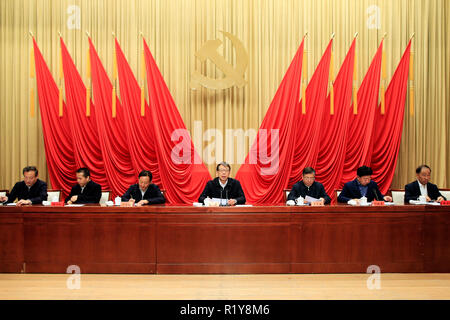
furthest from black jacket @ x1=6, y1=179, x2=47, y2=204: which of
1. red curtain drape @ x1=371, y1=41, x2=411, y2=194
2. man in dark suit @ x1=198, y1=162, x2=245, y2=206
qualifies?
red curtain drape @ x1=371, y1=41, x2=411, y2=194

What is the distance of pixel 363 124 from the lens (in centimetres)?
504

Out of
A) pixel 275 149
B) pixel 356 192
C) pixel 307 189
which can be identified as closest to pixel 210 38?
pixel 275 149

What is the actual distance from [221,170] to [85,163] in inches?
86.9

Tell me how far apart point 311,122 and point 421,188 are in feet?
5.48

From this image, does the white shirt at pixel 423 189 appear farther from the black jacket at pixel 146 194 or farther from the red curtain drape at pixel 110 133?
the red curtain drape at pixel 110 133

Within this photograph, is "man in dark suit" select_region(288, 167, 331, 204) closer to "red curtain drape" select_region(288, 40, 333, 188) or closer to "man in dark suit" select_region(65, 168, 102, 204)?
"red curtain drape" select_region(288, 40, 333, 188)

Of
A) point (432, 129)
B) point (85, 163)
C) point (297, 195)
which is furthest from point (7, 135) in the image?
point (432, 129)

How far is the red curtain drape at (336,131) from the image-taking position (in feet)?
16.2

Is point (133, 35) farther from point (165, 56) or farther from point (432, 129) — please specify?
point (432, 129)

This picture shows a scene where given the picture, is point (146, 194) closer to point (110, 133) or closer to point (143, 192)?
point (143, 192)

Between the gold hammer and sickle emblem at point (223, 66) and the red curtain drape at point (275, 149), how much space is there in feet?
2.04

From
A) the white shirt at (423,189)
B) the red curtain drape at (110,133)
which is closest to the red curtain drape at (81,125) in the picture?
the red curtain drape at (110,133)

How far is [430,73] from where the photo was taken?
17.7 ft

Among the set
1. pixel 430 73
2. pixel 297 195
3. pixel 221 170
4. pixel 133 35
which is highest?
pixel 133 35
